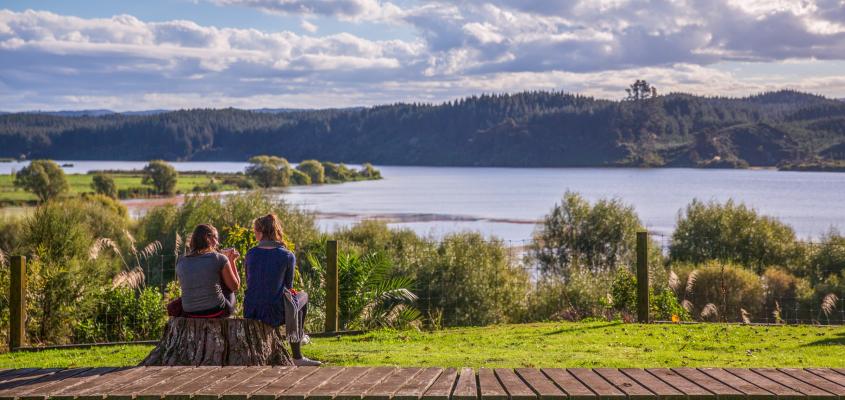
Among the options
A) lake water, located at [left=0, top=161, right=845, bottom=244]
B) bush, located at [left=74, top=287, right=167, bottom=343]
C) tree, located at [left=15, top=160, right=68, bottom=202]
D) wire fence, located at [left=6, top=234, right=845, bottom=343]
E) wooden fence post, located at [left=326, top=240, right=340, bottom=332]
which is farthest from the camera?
tree, located at [left=15, top=160, right=68, bottom=202]

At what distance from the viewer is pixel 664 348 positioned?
11055 millimetres

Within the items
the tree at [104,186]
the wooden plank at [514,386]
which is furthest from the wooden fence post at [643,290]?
the tree at [104,186]

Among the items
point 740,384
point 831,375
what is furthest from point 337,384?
point 831,375

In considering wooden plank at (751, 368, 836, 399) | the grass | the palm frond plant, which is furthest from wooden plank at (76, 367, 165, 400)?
the palm frond plant

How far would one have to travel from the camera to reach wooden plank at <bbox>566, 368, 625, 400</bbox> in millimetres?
5891

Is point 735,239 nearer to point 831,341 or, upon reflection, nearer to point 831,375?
point 831,341

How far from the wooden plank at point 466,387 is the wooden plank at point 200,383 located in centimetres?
177

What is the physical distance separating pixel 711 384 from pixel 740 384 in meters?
0.21

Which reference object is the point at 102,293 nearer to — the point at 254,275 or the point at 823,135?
the point at 254,275

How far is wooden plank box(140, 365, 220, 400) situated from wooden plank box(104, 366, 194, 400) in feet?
0.09

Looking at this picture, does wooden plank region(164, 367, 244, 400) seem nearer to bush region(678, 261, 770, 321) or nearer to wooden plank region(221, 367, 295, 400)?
wooden plank region(221, 367, 295, 400)

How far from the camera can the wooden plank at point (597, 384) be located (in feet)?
19.3

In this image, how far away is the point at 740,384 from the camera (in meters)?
6.18

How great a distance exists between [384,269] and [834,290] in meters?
22.3
